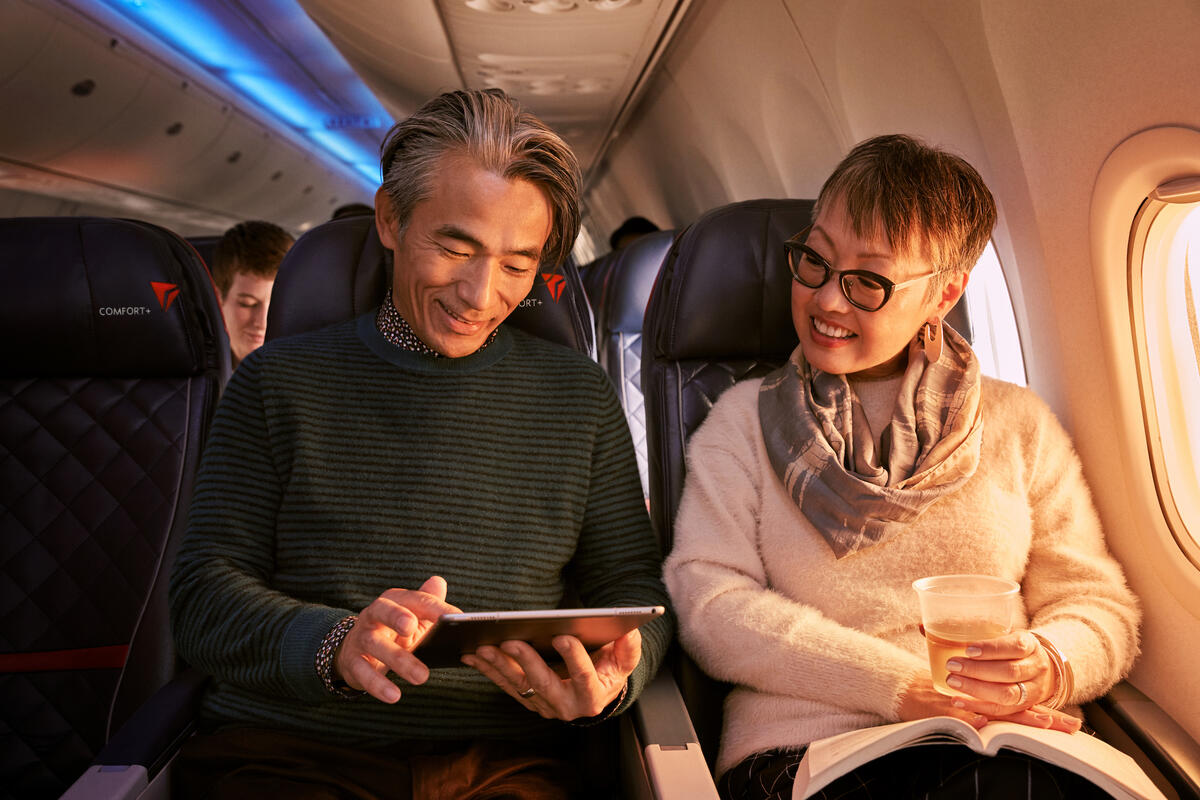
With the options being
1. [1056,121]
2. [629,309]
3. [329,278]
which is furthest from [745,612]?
[629,309]

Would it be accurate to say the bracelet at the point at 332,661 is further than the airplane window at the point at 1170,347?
No

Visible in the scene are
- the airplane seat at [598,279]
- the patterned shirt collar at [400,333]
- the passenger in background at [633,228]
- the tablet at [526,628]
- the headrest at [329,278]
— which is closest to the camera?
the tablet at [526,628]

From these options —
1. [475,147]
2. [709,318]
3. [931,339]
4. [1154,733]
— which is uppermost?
[475,147]

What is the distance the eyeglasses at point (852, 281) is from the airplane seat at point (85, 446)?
141 cm

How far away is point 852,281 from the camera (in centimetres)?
190

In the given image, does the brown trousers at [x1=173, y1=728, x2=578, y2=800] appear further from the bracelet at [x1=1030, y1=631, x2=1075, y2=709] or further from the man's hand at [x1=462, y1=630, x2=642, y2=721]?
the bracelet at [x1=1030, y1=631, x2=1075, y2=709]

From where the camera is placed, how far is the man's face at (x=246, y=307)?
3615mm

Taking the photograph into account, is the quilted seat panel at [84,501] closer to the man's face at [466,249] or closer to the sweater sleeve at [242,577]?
the sweater sleeve at [242,577]

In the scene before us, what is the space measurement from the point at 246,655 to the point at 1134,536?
173 centimetres

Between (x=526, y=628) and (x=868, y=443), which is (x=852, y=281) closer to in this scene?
(x=868, y=443)

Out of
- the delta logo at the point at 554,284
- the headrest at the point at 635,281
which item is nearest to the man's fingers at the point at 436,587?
the delta logo at the point at 554,284

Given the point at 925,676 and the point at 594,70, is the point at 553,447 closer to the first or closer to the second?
the point at 925,676

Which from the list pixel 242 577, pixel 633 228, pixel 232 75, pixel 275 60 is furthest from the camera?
pixel 232 75

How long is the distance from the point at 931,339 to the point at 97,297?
1900mm
